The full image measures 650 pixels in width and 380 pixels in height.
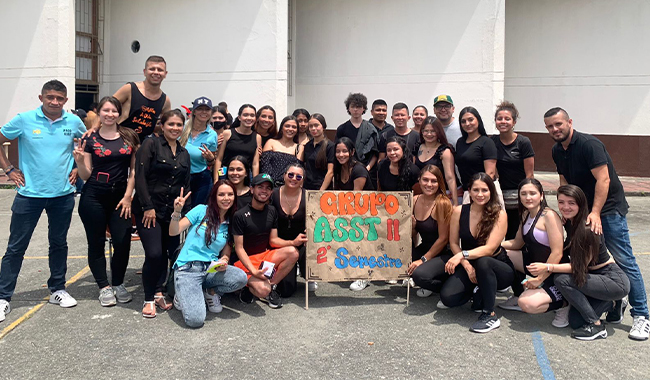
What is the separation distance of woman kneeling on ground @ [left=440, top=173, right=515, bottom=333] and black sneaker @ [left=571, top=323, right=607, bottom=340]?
0.72 metres

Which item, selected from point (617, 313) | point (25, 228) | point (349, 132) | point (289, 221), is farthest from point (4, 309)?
point (617, 313)

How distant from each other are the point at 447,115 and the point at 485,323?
261 centimetres

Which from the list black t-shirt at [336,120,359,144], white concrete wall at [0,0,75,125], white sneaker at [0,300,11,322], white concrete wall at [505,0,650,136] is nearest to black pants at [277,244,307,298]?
black t-shirt at [336,120,359,144]

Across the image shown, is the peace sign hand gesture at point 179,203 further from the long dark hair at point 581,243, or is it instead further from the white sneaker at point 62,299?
the long dark hair at point 581,243

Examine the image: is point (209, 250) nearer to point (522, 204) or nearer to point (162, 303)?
point (162, 303)

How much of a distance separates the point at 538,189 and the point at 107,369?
3758 mm

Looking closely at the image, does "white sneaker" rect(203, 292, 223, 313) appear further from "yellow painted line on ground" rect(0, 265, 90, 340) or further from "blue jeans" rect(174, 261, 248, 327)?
"yellow painted line on ground" rect(0, 265, 90, 340)

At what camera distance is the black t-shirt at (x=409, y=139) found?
6.17 m

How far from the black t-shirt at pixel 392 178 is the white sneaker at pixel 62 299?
3.29m

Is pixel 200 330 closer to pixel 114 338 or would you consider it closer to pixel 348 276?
pixel 114 338

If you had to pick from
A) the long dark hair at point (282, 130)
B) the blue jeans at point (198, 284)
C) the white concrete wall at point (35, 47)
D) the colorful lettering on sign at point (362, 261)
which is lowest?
the blue jeans at point (198, 284)

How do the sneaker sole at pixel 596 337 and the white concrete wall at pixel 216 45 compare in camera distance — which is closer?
the sneaker sole at pixel 596 337

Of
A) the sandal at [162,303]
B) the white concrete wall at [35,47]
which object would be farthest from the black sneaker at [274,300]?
the white concrete wall at [35,47]

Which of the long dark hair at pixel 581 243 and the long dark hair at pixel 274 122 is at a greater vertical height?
the long dark hair at pixel 274 122
